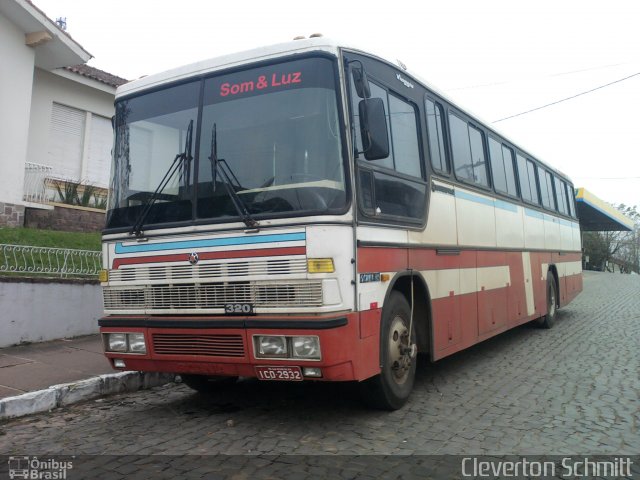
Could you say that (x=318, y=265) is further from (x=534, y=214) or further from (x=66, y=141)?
(x=66, y=141)

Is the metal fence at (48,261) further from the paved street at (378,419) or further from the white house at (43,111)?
the white house at (43,111)

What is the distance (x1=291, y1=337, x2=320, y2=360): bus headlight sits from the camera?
407 centimetres

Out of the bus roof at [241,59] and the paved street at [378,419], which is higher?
the bus roof at [241,59]

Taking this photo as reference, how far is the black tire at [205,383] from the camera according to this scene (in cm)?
578

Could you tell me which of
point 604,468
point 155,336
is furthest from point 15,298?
point 604,468

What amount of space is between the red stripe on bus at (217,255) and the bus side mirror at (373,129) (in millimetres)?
1002

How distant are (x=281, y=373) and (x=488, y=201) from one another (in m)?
4.54

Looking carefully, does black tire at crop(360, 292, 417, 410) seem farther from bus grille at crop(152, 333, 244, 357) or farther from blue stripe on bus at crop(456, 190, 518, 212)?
blue stripe on bus at crop(456, 190, 518, 212)

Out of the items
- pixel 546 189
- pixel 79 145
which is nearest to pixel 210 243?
pixel 546 189

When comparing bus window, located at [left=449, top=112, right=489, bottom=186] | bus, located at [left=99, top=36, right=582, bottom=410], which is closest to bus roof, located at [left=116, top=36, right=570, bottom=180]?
bus, located at [left=99, top=36, right=582, bottom=410]

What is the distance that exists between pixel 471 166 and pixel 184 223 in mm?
4139

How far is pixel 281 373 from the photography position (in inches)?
167

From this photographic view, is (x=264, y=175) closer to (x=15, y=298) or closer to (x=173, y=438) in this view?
(x=173, y=438)

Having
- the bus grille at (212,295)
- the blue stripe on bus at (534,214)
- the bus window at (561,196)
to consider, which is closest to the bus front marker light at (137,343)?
the bus grille at (212,295)
